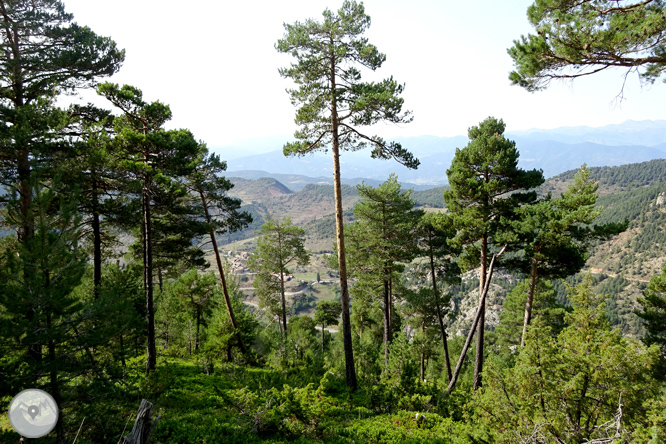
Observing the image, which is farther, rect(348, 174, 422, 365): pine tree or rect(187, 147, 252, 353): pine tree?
rect(348, 174, 422, 365): pine tree

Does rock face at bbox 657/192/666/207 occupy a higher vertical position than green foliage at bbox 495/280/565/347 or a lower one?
higher

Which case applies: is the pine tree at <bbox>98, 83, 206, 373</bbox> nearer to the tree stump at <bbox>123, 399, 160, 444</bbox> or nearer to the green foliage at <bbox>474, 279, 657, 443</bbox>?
the tree stump at <bbox>123, 399, 160, 444</bbox>

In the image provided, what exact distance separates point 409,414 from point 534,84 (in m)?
8.73

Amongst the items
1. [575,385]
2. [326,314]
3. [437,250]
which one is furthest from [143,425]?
[326,314]

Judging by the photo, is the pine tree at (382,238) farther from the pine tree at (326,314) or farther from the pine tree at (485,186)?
the pine tree at (326,314)

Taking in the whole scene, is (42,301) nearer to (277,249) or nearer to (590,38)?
(590,38)

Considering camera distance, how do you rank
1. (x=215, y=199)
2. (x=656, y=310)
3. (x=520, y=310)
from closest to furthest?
(x=215, y=199) < (x=656, y=310) < (x=520, y=310)

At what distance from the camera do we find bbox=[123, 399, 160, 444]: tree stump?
418 centimetres

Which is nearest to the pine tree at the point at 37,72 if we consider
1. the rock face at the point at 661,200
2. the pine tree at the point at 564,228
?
the pine tree at the point at 564,228

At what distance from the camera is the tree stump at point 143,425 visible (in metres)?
4.18

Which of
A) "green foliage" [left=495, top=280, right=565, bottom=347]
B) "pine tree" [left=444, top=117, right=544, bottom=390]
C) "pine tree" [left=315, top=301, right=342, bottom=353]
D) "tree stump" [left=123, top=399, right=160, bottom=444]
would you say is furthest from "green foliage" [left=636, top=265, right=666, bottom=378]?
"tree stump" [left=123, top=399, right=160, bottom=444]

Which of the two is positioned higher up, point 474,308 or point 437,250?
point 437,250

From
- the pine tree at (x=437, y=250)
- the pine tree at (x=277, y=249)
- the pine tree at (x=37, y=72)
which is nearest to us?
the pine tree at (x=37, y=72)

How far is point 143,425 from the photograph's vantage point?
4.32m
